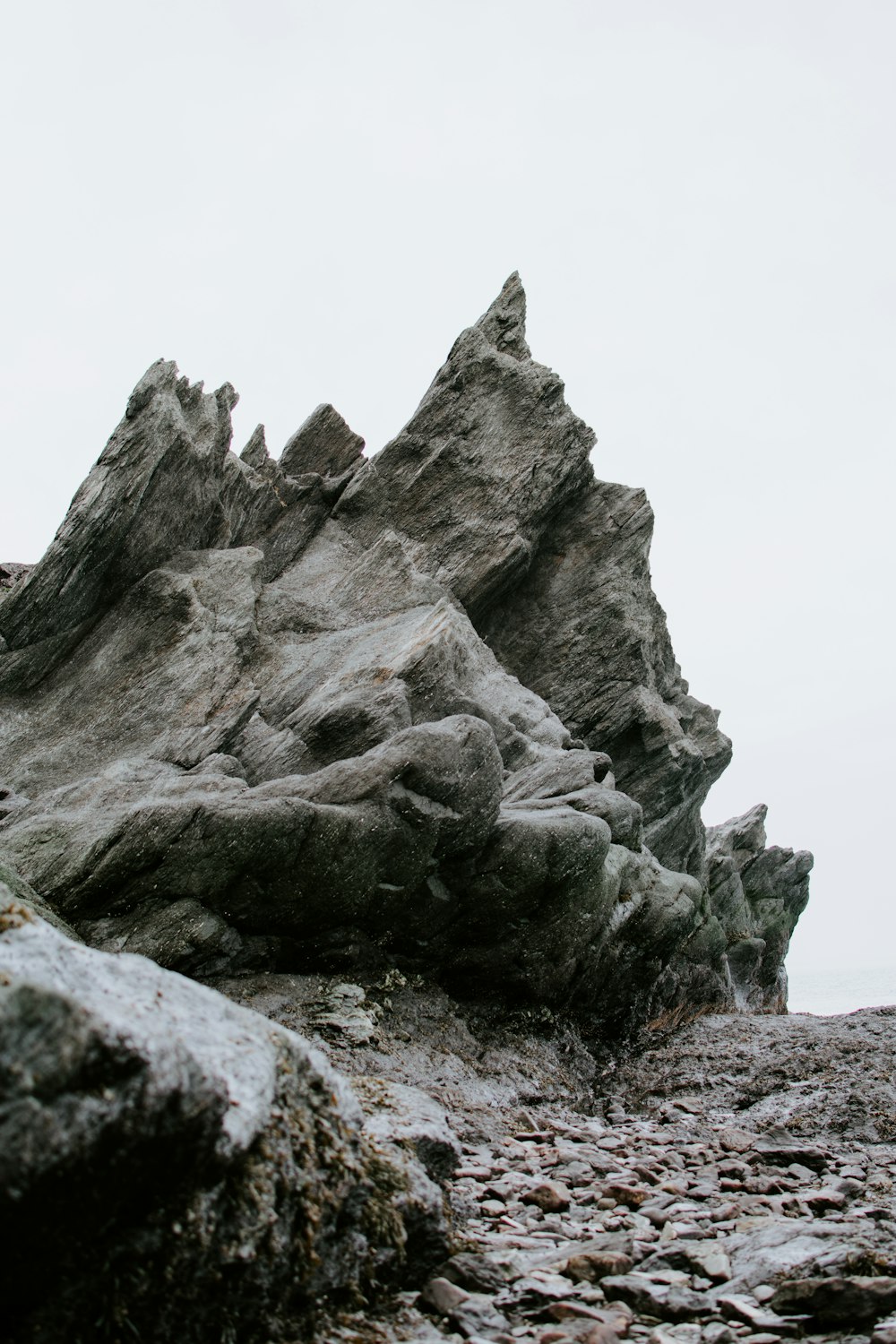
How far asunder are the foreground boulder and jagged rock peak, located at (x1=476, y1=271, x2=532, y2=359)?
150 ft

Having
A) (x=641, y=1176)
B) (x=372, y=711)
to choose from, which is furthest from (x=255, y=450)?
(x=641, y=1176)

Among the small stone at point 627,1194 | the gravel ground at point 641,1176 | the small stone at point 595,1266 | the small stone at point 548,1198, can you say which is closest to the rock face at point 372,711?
the gravel ground at point 641,1176

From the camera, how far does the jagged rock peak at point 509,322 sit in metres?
51.4

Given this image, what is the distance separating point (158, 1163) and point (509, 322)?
164ft

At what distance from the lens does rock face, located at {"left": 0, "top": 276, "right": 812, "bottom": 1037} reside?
77.7ft

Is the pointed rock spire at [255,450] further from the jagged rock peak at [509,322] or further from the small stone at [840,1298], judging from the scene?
the small stone at [840,1298]

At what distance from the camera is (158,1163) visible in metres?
7.89

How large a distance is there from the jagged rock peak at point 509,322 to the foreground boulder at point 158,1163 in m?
45.6

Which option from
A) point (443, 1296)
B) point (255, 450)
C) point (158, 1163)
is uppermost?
point (255, 450)

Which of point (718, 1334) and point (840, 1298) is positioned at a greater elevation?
point (840, 1298)

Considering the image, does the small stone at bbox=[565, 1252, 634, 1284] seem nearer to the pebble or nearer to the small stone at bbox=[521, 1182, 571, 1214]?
the pebble

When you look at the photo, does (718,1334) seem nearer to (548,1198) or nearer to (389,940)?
(548,1198)

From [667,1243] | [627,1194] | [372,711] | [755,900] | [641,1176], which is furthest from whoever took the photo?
[755,900]

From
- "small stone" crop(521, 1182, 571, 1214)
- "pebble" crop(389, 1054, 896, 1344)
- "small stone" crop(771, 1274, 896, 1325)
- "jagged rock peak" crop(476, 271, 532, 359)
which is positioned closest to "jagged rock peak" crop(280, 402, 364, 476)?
"jagged rock peak" crop(476, 271, 532, 359)
